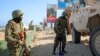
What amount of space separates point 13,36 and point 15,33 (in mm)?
79

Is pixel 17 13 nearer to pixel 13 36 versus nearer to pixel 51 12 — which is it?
pixel 13 36

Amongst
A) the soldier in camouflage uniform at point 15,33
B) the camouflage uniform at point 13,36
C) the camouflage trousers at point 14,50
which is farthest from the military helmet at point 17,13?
the camouflage trousers at point 14,50

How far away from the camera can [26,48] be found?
22.0ft

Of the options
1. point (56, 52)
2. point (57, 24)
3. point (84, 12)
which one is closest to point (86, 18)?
point (84, 12)

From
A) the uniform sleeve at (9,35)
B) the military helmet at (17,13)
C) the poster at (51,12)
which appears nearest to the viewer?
the uniform sleeve at (9,35)

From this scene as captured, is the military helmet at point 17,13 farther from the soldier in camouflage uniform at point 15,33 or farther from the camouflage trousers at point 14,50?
the camouflage trousers at point 14,50

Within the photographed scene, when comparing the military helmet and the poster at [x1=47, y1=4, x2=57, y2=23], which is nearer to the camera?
the military helmet

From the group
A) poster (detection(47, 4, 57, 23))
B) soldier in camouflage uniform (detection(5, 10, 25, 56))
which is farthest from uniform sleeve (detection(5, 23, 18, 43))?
poster (detection(47, 4, 57, 23))

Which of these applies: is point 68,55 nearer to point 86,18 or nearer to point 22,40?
point 86,18

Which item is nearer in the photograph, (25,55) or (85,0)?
(25,55)

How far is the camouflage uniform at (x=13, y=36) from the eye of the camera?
6648 millimetres

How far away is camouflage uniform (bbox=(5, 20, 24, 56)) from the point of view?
6.65m

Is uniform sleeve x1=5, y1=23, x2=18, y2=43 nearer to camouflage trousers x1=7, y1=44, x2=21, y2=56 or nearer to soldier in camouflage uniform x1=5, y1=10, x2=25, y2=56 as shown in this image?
soldier in camouflage uniform x1=5, y1=10, x2=25, y2=56

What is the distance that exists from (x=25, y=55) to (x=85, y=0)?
551 cm
